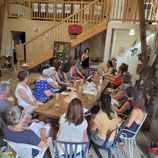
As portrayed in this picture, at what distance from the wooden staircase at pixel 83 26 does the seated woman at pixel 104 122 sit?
4970 mm

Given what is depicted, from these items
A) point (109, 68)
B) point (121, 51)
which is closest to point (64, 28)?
point (109, 68)

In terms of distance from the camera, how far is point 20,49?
6.96 m

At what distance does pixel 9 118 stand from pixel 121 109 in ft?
6.33

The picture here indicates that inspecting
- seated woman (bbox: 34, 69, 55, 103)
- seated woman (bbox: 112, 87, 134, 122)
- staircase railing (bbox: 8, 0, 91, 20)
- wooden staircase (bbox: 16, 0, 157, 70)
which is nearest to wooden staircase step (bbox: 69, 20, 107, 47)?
wooden staircase (bbox: 16, 0, 157, 70)

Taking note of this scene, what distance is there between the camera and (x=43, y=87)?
296 cm

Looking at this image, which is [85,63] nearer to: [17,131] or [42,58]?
[42,58]

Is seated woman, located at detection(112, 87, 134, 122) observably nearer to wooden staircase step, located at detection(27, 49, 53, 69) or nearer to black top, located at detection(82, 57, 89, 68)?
black top, located at detection(82, 57, 89, 68)

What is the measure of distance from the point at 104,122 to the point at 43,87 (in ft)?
4.98

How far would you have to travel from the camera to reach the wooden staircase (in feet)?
19.7

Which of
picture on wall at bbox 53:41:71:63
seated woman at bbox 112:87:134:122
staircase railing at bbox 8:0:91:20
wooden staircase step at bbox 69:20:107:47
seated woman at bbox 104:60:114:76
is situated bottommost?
seated woman at bbox 112:87:134:122

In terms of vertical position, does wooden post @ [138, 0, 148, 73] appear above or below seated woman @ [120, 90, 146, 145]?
above

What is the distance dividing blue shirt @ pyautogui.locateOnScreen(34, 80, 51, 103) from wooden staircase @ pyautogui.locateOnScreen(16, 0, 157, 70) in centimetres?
417

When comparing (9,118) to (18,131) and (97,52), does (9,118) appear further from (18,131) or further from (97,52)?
(97,52)

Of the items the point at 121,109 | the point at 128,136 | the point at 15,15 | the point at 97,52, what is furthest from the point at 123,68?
the point at 15,15
